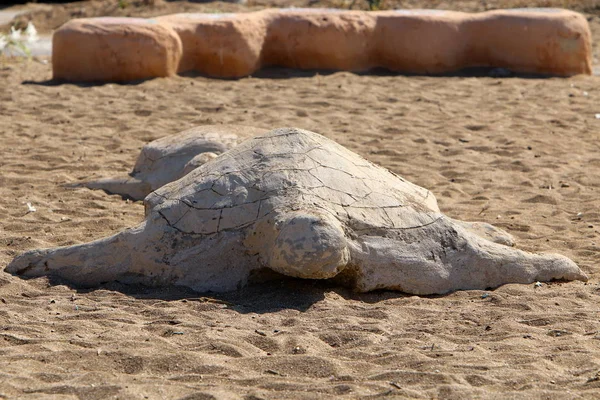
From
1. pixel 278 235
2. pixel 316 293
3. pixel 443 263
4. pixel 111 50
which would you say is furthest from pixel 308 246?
pixel 111 50

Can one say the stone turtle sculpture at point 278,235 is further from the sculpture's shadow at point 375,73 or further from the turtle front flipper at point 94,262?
the sculpture's shadow at point 375,73

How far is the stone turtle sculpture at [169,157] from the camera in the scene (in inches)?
241

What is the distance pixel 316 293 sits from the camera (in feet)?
14.7

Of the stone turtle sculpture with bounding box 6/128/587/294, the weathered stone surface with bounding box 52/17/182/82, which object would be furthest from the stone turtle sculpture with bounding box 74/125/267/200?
the weathered stone surface with bounding box 52/17/182/82

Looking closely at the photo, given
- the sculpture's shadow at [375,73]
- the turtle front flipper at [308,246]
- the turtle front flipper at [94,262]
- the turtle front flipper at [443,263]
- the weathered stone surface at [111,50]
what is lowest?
the sculpture's shadow at [375,73]

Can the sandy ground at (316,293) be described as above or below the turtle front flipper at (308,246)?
below

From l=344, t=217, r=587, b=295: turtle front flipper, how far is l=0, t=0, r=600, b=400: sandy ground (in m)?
0.08

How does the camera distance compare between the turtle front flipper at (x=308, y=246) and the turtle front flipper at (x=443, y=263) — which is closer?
the turtle front flipper at (x=308, y=246)

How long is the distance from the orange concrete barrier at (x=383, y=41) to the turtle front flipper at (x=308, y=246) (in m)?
6.10

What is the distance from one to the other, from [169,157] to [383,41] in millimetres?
4996

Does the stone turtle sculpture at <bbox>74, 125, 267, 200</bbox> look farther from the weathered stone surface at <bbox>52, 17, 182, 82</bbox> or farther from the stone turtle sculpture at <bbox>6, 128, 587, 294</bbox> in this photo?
the weathered stone surface at <bbox>52, 17, 182, 82</bbox>

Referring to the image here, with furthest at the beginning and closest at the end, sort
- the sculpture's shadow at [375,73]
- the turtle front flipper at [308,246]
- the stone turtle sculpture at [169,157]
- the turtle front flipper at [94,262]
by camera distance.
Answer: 1. the sculpture's shadow at [375,73]
2. the stone turtle sculpture at [169,157]
3. the turtle front flipper at [94,262]
4. the turtle front flipper at [308,246]

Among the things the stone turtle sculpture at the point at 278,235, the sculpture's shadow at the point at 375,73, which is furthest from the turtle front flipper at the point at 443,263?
the sculpture's shadow at the point at 375,73

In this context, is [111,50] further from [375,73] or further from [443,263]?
[443,263]
